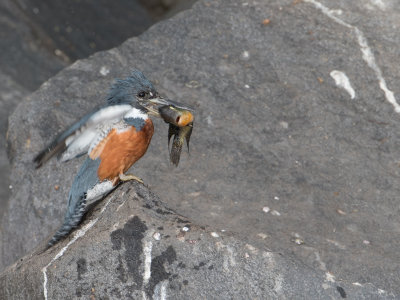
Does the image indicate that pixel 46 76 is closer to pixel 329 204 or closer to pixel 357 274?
pixel 329 204

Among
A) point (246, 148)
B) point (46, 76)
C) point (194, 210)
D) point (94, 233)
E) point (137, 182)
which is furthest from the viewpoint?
point (46, 76)

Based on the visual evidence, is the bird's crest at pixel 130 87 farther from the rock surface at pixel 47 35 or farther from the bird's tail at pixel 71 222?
the rock surface at pixel 47 35

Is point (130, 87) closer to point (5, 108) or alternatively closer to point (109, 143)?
point (109, 143)

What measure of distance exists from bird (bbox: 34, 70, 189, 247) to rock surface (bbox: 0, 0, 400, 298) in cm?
61

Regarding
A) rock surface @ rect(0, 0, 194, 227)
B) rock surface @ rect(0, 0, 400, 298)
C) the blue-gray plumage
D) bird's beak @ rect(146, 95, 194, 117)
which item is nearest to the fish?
bird's beak @ rect(146, 95, 194, 117)

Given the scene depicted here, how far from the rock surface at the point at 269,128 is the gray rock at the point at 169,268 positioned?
0.52 meters

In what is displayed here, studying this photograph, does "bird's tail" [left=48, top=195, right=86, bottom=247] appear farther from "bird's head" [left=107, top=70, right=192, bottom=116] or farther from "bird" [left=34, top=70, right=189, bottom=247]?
"bird's head" [left=107, top=70, right=192, bottom=116]

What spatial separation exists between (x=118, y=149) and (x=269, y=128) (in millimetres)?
1408

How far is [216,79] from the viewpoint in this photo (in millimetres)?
4520

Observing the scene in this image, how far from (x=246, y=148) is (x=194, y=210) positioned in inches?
26.0

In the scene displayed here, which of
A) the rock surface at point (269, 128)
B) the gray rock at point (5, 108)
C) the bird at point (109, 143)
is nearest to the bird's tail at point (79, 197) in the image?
the bird at point (109, 143)

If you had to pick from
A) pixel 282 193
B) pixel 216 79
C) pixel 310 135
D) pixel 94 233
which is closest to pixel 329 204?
pixel 282 193

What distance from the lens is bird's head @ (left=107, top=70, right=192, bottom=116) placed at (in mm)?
3158

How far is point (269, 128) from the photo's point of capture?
13.9 ft
